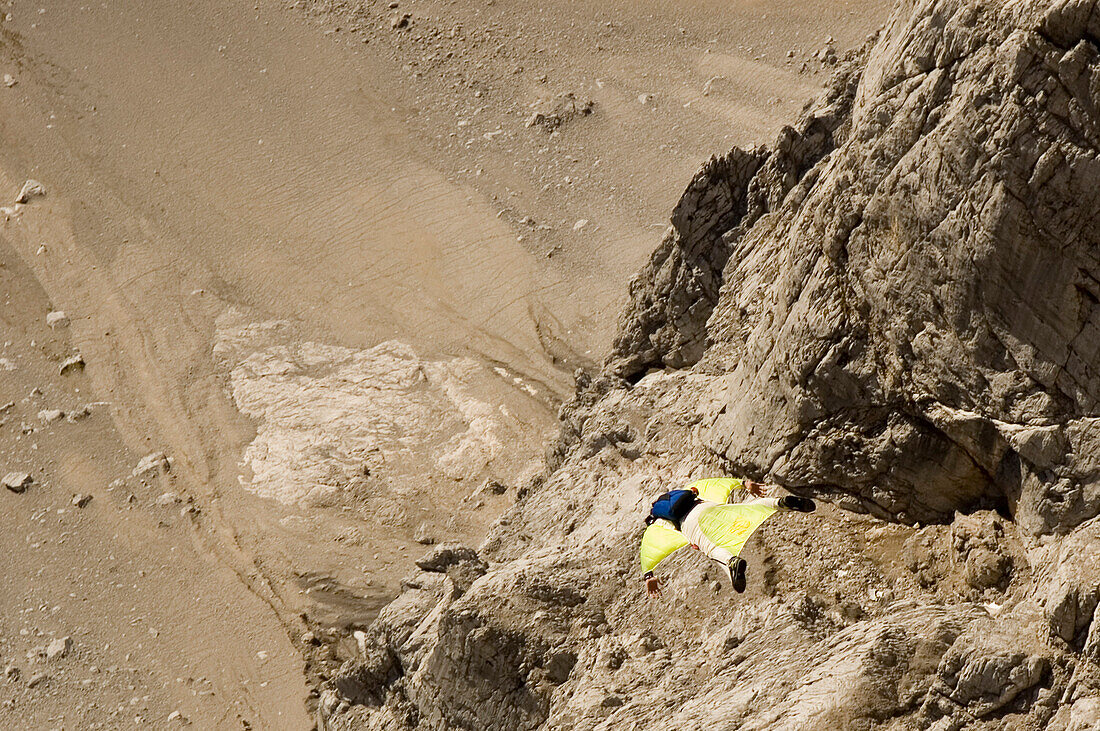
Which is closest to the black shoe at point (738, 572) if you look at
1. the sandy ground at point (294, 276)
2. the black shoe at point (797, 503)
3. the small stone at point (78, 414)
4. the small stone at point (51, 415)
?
the black shoe at point (797, 503)

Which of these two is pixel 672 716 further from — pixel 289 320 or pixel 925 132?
pixel 289 320

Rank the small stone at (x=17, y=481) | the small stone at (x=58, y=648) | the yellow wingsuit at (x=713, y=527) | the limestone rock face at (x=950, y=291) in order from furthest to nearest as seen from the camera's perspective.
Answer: the small stone at (x=17, y=481), the small stone at (x=58, y=648), the yellow wingsuit at (x=713, y=527), the limestone rock face at (x=950, y=291)

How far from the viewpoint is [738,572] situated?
14.1 meters

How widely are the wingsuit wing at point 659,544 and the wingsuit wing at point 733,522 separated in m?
0.61

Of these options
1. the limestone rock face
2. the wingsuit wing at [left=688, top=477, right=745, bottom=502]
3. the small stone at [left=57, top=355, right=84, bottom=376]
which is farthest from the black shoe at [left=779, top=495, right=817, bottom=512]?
the small stone at [left=57, top=355, right=84, bottom=376]

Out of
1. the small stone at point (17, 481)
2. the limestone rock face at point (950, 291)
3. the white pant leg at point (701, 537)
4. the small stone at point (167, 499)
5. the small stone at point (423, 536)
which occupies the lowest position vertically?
the small stone at point (17, 481)

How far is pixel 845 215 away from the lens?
13664 mm

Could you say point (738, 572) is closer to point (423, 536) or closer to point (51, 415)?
point (423, 536)

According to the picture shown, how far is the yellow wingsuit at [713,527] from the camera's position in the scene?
14.4 metres

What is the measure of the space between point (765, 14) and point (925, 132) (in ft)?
89.4

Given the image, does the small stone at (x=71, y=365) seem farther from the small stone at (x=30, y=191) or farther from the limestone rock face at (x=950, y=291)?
the limestone rock face at (x=950, y=291)

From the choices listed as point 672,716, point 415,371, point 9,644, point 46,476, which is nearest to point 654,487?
point 672,716

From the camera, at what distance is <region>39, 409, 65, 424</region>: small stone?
30438 mm

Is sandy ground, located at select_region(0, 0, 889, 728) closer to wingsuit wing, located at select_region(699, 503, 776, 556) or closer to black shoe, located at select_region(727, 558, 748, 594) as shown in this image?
wingsuit wing, located at select_region(699, 503, 776, 556)
